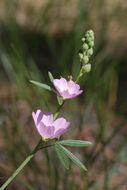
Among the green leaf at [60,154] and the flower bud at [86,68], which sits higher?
the flower bud at [86,68]

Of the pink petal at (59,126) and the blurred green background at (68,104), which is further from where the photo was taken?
the blurred green background at (68,104)

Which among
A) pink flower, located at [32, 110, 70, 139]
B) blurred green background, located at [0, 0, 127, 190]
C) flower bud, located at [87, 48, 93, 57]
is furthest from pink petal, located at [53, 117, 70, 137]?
blurred green background, located at [0, 0, 127, 190]

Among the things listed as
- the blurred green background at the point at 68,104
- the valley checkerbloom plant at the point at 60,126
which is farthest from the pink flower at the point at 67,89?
the blurred green background at the point at 68,104

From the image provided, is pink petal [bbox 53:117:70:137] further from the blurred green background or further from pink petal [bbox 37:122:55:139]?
the blurred green background

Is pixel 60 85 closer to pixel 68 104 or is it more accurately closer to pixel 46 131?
pixel 46 131

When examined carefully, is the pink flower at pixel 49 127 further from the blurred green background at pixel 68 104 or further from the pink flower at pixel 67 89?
the blurred green background at pixel 68 104
